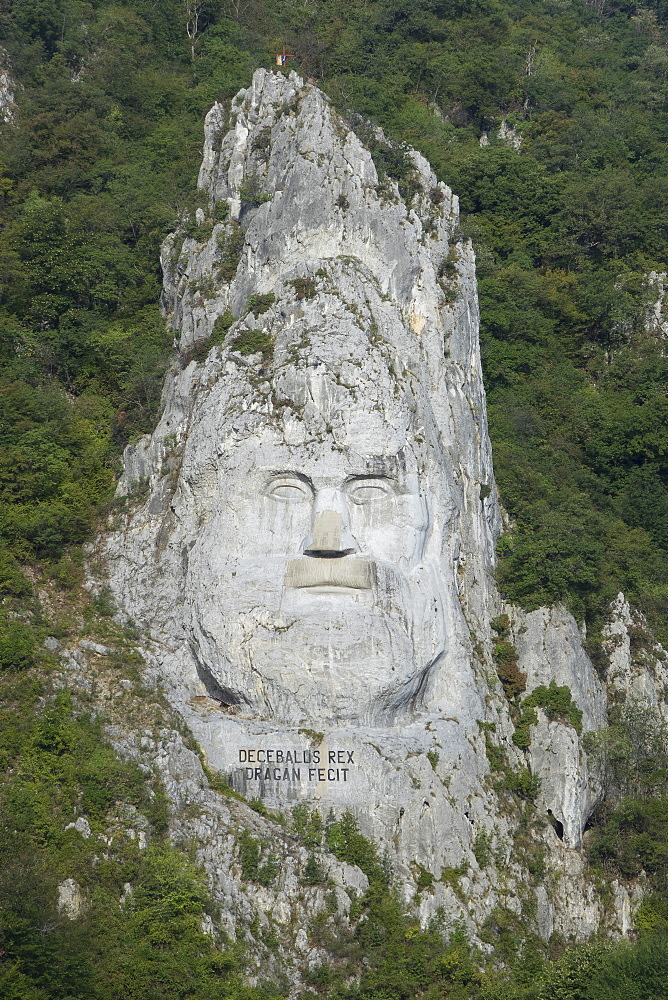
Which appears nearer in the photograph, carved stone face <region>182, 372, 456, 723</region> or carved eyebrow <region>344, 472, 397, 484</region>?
carved stone face <region>182, 372, 456, 723</region>

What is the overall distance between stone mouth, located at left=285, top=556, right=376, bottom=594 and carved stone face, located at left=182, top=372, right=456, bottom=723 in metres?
0.02

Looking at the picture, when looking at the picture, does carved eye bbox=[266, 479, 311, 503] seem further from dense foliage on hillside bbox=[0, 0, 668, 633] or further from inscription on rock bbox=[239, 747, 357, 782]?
inscription on rock bbox=[239, 747, 357, 782]

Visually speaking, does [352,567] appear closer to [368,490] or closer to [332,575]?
[332,575]

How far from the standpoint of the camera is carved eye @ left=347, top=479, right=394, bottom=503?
115ft

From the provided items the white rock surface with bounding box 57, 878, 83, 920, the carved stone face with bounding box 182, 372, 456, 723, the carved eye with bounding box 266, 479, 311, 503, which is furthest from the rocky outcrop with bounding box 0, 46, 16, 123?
the white rock surface with bounding box 57, 878, 83, 920

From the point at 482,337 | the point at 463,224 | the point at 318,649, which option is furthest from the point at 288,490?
the point at 463,224

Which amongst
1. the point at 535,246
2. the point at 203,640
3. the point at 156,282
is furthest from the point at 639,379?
the point at 203,640

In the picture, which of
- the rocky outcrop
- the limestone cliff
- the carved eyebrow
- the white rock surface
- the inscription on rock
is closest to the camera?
the white rock surface

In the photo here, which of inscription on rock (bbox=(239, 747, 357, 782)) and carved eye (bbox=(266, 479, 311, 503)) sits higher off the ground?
carved eye (bbox=(266, 479, 311, 503))

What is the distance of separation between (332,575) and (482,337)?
16.0 meters

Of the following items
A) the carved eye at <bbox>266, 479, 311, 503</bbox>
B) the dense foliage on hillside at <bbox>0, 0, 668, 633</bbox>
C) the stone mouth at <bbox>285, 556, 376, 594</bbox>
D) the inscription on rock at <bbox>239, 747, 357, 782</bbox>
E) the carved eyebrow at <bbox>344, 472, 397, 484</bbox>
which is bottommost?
the inscription on rock at <bbox>239, 747, 357, 782</bbox>

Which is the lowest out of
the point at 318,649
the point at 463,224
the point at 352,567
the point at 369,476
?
the point at 318,649

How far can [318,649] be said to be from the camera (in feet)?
108

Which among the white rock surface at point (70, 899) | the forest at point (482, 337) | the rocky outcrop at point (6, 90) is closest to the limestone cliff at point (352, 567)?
the forest at point (482, 337)
